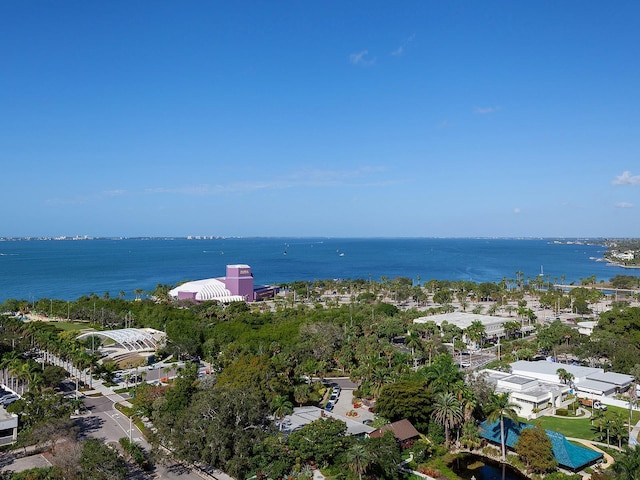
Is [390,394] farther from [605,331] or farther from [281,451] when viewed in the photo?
[605,331]

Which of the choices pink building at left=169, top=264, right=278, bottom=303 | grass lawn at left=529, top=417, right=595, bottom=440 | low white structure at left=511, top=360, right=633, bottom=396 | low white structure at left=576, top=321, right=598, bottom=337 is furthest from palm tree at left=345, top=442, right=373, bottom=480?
pink building at left=169, top=264, right=278, bottom=303

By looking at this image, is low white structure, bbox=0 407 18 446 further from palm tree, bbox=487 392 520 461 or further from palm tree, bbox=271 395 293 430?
palm tree, bbox=487 392 520 461

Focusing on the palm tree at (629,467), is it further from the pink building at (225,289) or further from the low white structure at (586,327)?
the pink building at (225,289)

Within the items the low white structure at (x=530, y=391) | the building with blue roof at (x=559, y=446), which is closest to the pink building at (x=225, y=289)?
the low white structure at (x=530, y=391)

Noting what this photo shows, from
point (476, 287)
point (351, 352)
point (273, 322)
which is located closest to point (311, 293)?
point (476, 287)

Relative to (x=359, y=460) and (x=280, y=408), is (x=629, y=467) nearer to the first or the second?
(x=359, y=460)

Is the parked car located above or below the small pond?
above
